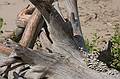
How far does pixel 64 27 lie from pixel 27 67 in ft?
1.79

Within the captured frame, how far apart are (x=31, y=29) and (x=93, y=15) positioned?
273 cm

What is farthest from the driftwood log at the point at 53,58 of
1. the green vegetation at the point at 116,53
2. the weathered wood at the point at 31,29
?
the green vegetation at the point at 116,53

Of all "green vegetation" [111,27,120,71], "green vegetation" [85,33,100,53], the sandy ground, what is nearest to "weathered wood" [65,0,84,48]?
"green vegetation" [85,33,100,53]

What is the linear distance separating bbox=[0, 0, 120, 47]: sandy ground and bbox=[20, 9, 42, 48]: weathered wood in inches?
73.6

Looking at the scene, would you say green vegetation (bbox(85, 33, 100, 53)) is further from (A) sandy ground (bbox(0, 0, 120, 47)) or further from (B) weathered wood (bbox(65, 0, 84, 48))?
(A) sandy ground (bbox(0, 0, 120, 47))

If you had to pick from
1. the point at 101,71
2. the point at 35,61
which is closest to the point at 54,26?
the point at 35,61

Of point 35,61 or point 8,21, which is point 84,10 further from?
point 35,61

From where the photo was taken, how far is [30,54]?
13.5 feet

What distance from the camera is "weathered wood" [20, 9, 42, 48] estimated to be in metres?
4.73

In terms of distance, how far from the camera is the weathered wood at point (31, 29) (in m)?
4.73

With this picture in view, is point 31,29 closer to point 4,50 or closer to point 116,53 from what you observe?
point 4,50

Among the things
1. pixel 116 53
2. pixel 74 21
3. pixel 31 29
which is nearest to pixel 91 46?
pixel 116 53

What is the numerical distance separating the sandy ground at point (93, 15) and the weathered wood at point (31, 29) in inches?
73.6

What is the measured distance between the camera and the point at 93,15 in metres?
7.34
